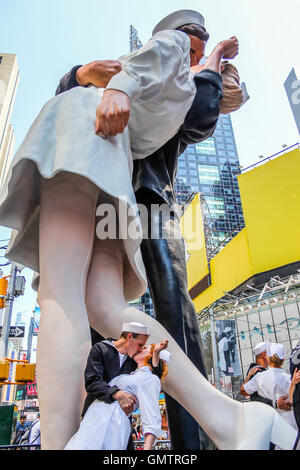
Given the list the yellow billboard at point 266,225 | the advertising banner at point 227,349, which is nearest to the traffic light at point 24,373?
the advertising banner at point 227,349

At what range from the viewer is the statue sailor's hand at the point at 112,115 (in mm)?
1231

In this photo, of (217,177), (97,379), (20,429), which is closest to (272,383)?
(97,379)

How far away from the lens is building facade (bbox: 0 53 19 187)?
26344 mm

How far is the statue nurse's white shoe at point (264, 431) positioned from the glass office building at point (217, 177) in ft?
166

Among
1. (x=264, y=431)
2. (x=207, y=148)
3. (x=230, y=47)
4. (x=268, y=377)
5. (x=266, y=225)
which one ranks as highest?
(x=207, y=148)

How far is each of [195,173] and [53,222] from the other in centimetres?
5852

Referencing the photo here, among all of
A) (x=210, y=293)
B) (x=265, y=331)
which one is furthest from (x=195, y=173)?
(x=265, y=331)

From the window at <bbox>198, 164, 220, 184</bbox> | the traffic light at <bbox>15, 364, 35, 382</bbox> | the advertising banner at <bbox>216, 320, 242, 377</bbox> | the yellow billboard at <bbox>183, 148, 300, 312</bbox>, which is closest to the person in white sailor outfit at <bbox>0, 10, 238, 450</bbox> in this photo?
the traffic light at <bbox>15, 364, 35, 382</bbox>

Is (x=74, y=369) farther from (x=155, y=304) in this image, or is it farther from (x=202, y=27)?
(x=202, y=27)

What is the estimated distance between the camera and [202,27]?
2.01 m

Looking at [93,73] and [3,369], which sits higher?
[3,369]

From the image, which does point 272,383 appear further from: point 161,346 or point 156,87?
point 156,87

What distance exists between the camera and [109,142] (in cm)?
127

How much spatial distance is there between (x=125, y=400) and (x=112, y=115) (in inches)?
33.4
